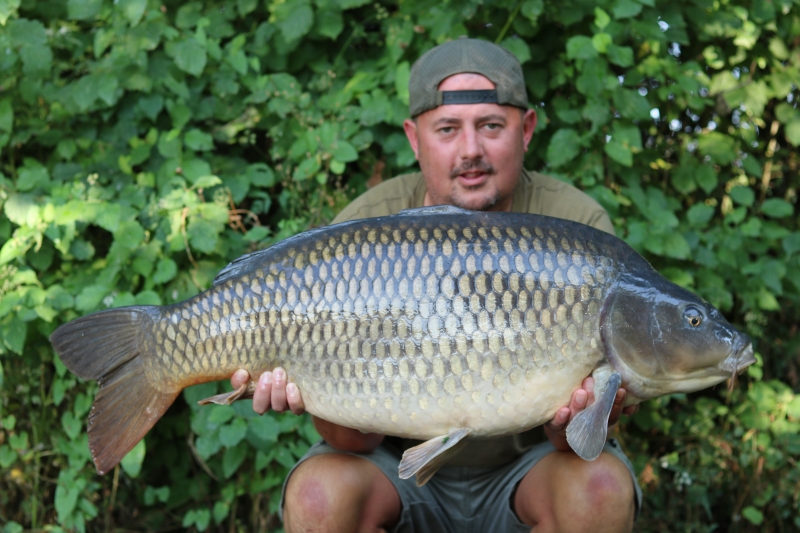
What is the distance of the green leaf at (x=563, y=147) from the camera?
245cm

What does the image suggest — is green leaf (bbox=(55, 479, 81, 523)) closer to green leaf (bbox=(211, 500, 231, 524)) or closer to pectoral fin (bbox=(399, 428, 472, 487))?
green leaf (bbox=(211, 500, 231, 524))

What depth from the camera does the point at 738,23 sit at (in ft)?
8.54

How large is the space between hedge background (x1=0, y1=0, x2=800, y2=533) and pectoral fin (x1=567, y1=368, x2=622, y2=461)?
1025 millimetres

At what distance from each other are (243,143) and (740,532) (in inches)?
80.1

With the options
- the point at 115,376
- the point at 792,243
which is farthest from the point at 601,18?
the point at 115,376

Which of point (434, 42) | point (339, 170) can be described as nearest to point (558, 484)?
point (339, 170)

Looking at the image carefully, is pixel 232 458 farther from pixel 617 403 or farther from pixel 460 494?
pixel 617 403

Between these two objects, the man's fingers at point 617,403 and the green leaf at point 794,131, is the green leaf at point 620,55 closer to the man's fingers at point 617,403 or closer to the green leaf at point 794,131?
the green leaf at point 794,131

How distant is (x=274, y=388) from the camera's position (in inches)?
63.0

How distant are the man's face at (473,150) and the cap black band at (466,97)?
0.4 inches

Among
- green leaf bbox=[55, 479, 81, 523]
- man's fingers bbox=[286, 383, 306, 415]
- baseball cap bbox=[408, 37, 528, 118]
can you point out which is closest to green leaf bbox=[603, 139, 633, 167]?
baseball cap bbox=[408, 37, 528, 118]

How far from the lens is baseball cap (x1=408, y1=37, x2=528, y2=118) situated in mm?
2010

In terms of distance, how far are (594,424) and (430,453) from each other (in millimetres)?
296

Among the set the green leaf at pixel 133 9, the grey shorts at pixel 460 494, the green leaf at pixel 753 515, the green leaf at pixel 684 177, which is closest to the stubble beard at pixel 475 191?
the grey shorts at pixel 460 494
